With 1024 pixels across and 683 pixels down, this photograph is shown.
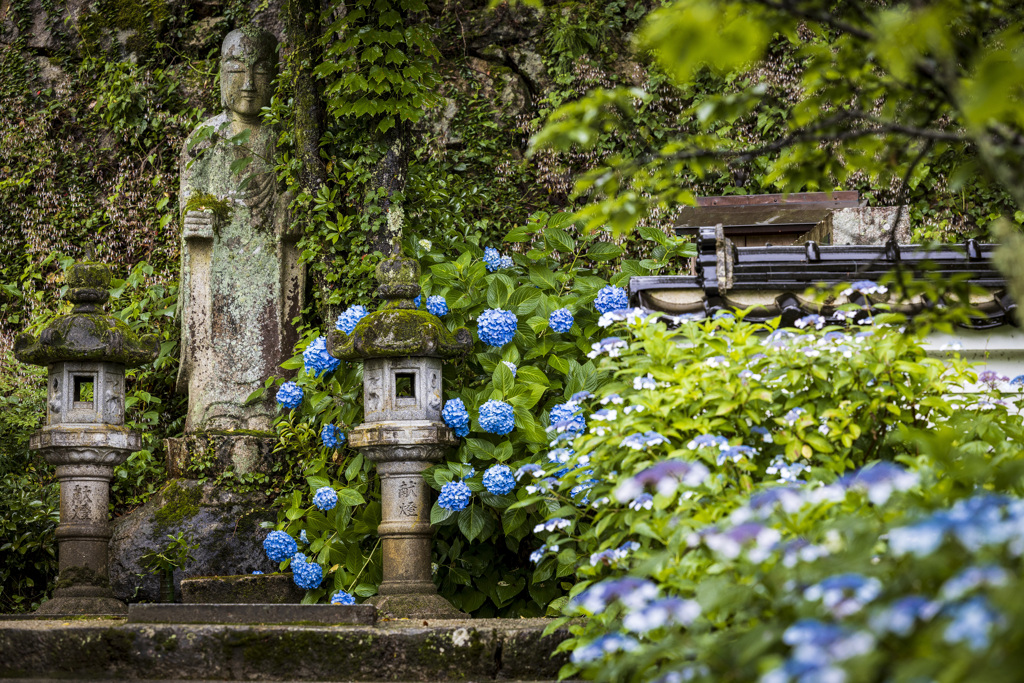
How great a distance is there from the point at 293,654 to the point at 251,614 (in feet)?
1.01

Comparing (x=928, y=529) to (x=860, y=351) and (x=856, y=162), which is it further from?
(x=860, y=351)

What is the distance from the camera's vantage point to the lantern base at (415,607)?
3.85 metres

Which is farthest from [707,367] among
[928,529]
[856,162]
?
[928,529]

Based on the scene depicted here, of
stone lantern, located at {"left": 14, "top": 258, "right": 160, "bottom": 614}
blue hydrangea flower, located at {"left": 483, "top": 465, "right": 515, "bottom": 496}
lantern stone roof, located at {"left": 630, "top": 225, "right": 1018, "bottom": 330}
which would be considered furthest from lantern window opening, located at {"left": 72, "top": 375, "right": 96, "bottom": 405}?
lantern stone roof, located at {"left": 630, "top": 225, "right": 1018, "bottom": 330}

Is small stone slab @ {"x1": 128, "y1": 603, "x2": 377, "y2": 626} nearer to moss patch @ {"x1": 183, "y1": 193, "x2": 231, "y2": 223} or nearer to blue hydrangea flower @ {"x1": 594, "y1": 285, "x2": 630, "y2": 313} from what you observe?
blue hydrangea flower @ {"x1": 594, "y1": 285, "x2": 630, "y2": 313}

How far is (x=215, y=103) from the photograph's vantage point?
26.9ft

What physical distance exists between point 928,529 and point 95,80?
30.0ft

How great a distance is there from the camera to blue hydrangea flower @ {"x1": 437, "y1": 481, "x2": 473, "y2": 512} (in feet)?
13.4

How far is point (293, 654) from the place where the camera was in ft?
11.0

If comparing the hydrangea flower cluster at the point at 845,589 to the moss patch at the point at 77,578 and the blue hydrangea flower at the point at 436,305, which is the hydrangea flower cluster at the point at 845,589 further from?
the moss patch at the point at 77,578

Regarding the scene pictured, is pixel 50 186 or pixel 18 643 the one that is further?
pixel 50 186

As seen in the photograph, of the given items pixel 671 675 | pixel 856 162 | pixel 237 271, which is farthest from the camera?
pixel 237 271

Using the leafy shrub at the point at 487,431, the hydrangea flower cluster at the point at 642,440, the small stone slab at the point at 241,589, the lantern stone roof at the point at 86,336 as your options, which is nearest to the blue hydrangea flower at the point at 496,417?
the leafy shrub at the point at 487,431

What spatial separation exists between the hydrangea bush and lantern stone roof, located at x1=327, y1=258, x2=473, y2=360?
0.76 meters
